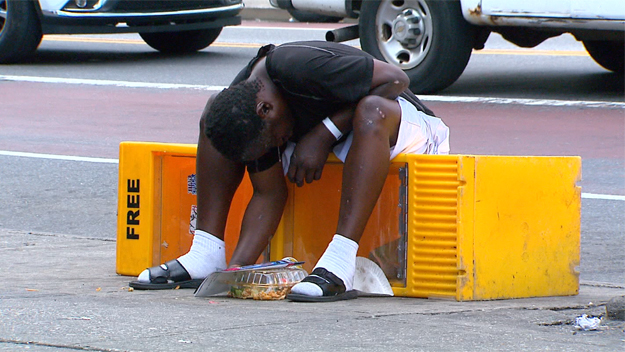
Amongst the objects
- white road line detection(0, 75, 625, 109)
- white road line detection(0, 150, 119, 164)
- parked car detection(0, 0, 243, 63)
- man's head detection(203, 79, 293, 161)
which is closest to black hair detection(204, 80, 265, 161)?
man's head detection(203, 79, 293, 161)

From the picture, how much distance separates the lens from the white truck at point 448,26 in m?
8.34

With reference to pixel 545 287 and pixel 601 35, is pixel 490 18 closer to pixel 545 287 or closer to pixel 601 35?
pixel 601 35

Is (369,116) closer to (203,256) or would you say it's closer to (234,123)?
(234,123)

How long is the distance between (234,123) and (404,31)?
5.54 metres

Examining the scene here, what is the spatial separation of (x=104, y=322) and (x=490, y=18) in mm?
5971

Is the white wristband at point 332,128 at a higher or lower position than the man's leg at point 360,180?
higher

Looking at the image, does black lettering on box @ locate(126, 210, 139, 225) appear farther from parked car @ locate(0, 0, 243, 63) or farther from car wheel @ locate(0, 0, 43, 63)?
car wheel @ locate(0, 0, 43, 63)

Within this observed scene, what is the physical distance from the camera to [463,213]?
3668 mm

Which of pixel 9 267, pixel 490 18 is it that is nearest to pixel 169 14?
pixel 490 18

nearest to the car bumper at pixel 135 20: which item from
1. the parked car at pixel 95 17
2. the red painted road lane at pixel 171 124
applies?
the parked car at pixel 95 17

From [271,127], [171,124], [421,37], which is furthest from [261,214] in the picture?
[421,37]

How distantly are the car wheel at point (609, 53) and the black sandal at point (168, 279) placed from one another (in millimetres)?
7096

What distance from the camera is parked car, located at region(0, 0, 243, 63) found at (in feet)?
36.5

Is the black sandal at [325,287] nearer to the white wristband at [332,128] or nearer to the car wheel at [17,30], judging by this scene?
the white wristband at [332,128]
